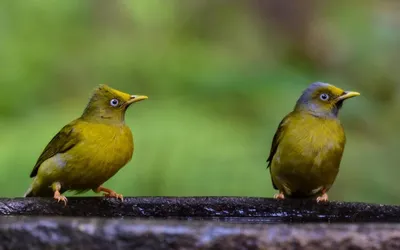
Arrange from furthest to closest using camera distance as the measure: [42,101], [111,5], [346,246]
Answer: [111,5]
[42,101]
[346,246]

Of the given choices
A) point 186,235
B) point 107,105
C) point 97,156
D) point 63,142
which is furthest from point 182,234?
point 107,105

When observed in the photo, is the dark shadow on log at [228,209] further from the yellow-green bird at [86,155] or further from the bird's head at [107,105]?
the bird's head at [107,105]

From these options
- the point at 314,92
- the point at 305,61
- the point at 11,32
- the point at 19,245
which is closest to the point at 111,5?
the point at 11,32

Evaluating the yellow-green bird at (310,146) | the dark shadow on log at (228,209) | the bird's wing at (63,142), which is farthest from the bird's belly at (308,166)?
the bird's wing at (63,142)

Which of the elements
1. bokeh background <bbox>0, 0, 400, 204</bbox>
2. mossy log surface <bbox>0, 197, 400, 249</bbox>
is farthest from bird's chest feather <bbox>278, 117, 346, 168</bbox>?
mossy log surface <bbox>0, 197, 400, 249</bbox>

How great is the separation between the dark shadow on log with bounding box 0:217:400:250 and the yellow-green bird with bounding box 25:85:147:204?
1774 mm

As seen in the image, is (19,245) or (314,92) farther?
(314,92)

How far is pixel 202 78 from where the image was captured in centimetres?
629

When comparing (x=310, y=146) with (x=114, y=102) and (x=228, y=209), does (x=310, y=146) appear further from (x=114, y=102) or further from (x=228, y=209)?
(x=114, y=102)

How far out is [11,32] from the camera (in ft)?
21.3

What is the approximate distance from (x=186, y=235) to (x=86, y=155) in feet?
6.47

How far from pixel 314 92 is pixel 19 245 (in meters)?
2.70

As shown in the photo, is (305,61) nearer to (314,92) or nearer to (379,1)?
(379,1)

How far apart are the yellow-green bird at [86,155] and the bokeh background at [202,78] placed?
5.31 feet
